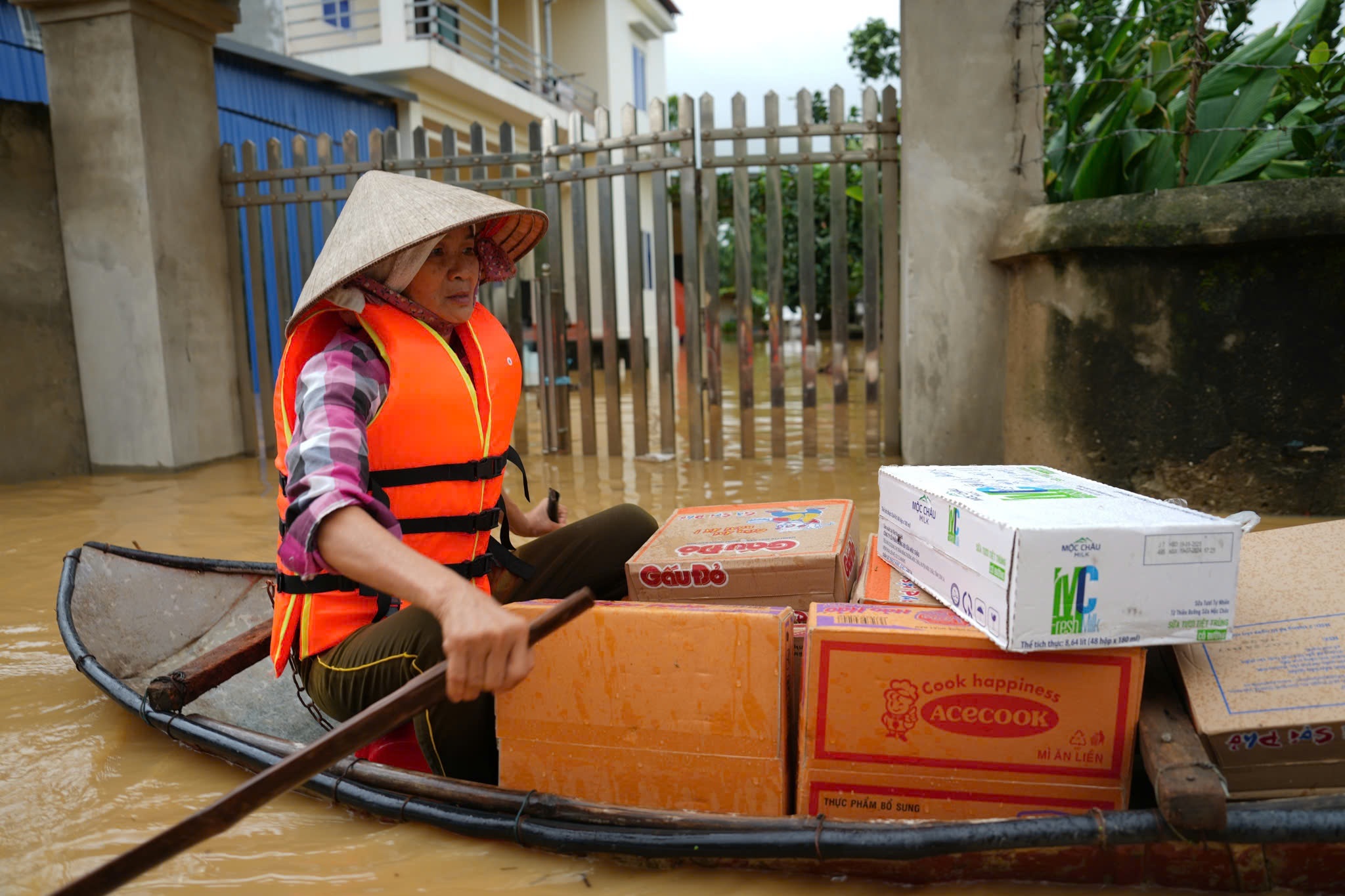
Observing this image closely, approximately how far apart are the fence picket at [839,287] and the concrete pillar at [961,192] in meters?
0.50

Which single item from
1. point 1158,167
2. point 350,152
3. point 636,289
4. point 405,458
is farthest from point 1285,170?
point 350,152

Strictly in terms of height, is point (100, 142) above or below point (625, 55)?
below

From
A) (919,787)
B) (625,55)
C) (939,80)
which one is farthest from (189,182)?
(625,55)

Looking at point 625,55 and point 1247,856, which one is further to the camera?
point 625,55

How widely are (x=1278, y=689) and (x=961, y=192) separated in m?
4.05

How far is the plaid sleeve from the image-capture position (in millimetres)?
1749

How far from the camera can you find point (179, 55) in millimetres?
6617

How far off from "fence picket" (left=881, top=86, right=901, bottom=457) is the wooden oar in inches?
187

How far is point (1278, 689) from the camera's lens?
66.2 inches

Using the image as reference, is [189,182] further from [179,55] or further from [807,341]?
[807,341]

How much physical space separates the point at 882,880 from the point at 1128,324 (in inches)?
133

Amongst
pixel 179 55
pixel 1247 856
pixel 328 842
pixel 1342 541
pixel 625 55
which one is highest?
pixel 625 55

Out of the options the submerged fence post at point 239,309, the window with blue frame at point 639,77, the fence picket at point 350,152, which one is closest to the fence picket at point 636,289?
the fence picket at point 350,152

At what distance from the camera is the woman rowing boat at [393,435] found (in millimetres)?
1906
